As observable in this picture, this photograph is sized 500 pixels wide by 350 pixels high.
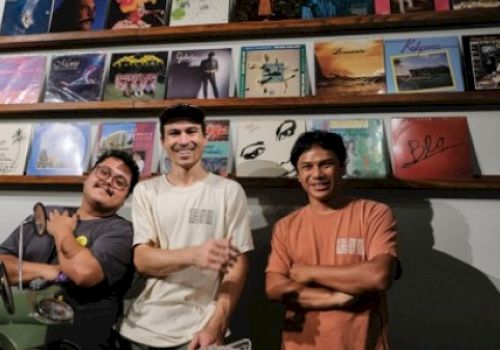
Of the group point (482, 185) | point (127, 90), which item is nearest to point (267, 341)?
point (482, 185)

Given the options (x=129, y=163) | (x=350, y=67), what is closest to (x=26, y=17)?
(x=129, y=163)

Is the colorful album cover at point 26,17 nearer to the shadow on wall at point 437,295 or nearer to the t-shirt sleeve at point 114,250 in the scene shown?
the t-shirt sleeve at point 114,250

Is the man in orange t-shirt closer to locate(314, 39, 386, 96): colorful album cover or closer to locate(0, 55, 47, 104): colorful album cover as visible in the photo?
locate(314, 39, 386, 96): colorful album cover

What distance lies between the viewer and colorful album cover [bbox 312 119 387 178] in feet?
5.84

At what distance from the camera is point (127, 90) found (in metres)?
2.10

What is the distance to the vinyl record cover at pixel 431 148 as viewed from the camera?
5.67 feet

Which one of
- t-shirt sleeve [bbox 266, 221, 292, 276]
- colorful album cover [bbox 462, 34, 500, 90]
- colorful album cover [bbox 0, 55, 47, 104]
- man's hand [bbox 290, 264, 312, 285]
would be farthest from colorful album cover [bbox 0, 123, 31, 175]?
colorful album cover [bbox 462, 34, 500, 90]

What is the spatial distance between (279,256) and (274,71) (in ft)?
3.13

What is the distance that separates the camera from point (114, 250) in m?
1.41

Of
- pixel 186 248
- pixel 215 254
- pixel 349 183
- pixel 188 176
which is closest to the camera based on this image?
pixel 215 254

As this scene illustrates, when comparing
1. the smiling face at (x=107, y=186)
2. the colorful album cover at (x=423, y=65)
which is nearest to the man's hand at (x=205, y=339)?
the smiling face at (x=107, y=186)

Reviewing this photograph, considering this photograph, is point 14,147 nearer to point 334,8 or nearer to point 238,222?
point 238,222

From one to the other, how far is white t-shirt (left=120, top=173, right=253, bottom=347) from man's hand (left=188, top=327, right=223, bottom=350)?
8 cm

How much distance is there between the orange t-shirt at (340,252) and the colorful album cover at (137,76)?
102cm
